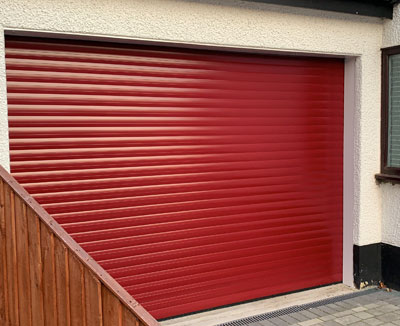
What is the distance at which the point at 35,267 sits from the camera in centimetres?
295

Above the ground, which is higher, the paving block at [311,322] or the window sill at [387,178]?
the window sill at [387,178]

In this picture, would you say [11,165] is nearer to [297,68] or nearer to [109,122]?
[109,122]

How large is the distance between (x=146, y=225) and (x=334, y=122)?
9.12 ft

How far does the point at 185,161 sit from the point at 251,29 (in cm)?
158

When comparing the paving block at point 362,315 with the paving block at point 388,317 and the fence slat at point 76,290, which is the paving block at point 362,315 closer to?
the paving block at point 388,317

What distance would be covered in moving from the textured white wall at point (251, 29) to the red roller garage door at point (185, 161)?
30 centimetres

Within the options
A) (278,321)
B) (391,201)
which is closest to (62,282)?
(278,321)

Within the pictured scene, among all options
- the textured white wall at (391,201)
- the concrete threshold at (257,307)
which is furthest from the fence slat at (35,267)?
the textured white wall at (391,201)

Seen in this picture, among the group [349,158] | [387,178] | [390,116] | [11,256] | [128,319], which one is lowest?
[128,319]

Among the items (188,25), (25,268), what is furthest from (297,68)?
(25,268)

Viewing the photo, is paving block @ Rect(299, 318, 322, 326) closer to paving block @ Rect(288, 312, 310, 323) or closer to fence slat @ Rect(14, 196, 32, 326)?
paving block @ Rect(288, 312, 310, 323)

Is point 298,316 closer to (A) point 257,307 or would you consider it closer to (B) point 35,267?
(A) point 257,307

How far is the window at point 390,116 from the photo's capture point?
571 cm

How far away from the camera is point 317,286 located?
5910 mm
